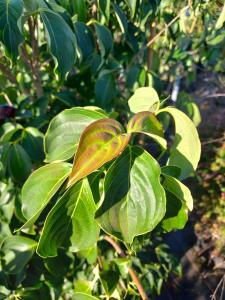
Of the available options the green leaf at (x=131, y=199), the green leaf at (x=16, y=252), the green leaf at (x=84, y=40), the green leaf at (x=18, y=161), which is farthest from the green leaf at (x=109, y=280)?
the green leaf at (x=84, y=40)

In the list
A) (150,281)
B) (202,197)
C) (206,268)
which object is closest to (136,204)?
(150,281)

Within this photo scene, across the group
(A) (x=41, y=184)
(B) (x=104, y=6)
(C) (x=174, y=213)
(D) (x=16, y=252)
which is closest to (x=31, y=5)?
(B) (x=104, y=6)

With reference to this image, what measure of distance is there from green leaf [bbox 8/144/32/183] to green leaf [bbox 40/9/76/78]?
240 mm

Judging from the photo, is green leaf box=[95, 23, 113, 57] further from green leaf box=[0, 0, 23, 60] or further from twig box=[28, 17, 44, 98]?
green leaf box=[0, 0, 23, 60]

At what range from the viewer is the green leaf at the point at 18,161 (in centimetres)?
85

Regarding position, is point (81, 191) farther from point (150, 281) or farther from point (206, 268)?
point (206, 268)

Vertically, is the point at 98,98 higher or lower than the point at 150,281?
higher

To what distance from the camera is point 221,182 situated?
9.27ft

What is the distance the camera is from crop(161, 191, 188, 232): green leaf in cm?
58

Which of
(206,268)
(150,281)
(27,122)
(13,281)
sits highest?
(27,122)

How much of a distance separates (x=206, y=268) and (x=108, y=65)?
5.03ft

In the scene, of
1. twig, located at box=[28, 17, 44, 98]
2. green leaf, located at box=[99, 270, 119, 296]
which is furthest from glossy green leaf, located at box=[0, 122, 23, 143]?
green leaf, located at box=[99, 270, 119, 296]

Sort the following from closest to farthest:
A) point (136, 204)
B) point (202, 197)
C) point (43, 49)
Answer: point (136, 204)
point (43, 49)
point (202, 197)

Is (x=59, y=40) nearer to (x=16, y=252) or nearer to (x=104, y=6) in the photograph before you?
(x=104, y=6)
